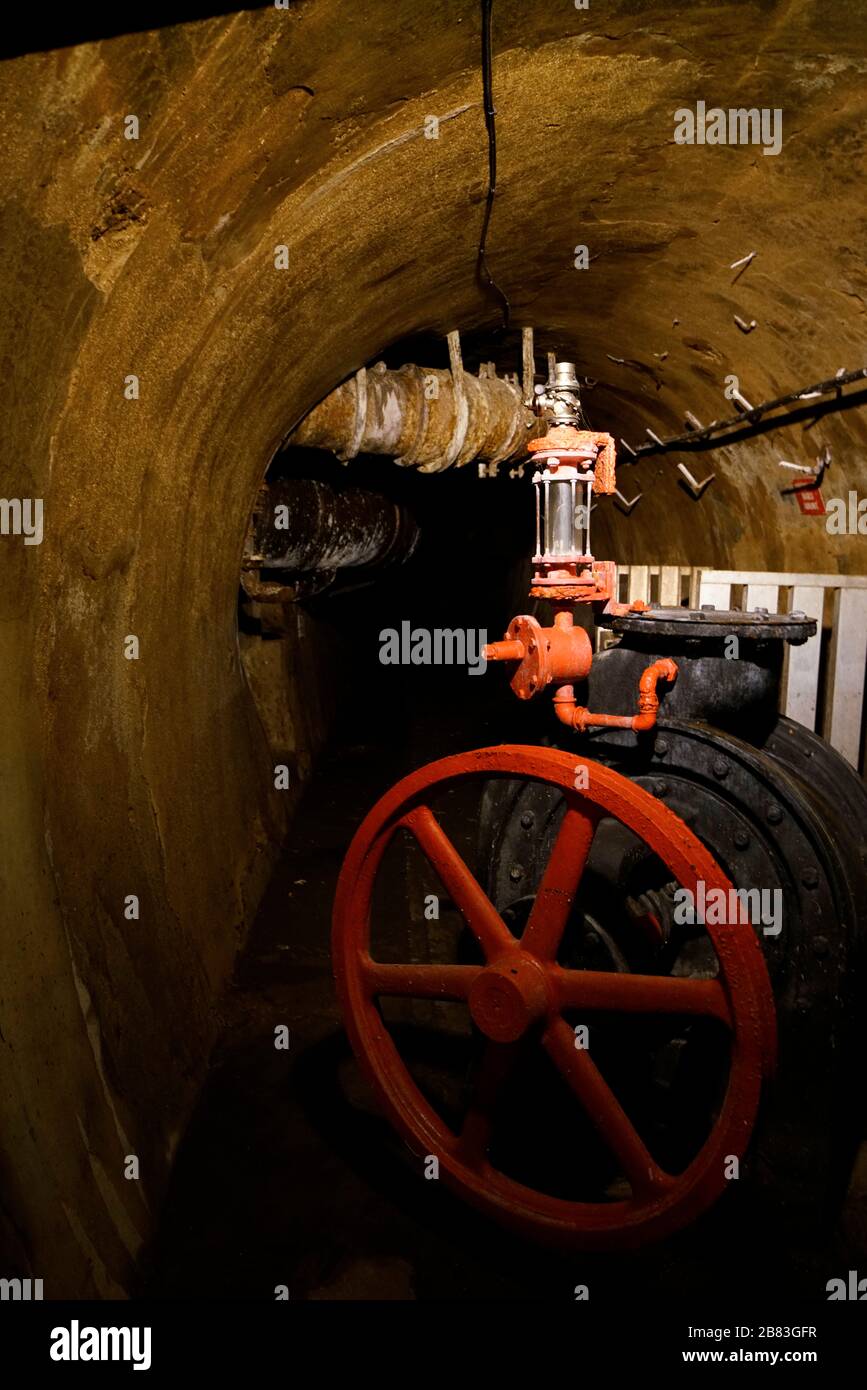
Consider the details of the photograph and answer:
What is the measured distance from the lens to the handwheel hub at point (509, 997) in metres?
1.97

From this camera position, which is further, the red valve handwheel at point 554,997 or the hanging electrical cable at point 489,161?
the hanging electrical cable at point 489,161

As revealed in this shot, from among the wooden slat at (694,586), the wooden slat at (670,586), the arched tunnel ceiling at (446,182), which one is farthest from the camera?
the wooden slat at (670,586)

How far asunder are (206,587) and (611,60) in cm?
244

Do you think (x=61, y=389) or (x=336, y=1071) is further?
(x=336, y=1071)

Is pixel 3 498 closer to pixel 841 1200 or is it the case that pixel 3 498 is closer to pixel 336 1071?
pixel 336 1071

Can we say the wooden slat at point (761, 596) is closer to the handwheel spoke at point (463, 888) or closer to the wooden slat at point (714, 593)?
the wooden slat at point (714, 593)

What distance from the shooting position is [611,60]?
2.51m

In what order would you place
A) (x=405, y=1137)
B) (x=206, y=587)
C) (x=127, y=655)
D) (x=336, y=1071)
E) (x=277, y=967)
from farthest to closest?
(x=277, y=967), (x=206, y=587), (x=336, y=1071), (x=127, y=655), (x=405, y=1137)

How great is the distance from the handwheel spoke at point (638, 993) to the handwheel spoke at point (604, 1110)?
0.33 feet

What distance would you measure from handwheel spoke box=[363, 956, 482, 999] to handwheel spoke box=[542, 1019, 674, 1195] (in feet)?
0.81

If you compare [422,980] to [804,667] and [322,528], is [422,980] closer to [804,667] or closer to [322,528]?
[804,667]

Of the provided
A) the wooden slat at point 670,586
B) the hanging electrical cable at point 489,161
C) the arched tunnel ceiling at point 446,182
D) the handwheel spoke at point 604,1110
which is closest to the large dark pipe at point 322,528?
the arched tunnel ceiling at point 446,182

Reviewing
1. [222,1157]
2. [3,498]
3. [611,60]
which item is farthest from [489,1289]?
[611,60]

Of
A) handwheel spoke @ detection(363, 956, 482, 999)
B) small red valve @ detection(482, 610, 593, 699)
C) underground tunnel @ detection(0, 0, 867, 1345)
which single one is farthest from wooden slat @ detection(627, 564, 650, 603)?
handwheel spoke @ detection(363, 956, 482, 999)
